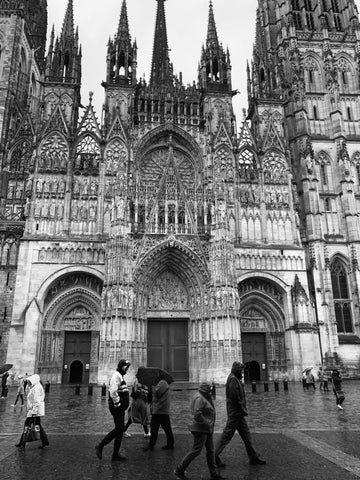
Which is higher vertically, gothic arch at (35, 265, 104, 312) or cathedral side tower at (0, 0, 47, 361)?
cathedral side tower at (0, 0, 47, 361)

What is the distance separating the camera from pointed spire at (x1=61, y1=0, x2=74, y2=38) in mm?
39500

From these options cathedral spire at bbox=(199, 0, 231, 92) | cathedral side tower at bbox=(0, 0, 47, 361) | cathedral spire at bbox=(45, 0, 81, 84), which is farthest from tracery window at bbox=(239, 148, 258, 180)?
cathedral side tower at bbox=(0, 0, 47, 361)

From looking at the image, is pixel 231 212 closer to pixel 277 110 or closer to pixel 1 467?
pixel 277 110

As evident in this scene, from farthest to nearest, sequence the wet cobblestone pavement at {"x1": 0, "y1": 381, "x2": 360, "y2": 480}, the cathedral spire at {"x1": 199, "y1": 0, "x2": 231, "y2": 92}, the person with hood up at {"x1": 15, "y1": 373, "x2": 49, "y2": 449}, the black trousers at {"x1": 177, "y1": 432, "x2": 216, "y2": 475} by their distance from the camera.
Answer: the cathedral spire at {"x1": 199, "y1": 0, "x2": 231, "y2": 92} → the person with hood up at {"x1": 15, "y1": 373, "x2": 49, "y2": 449} → the wet cobblestone pavement at {"x1": 0, "y1": 381, "x2": 360, "y2": 480} → the black trousers at {"x1": 177, "y1": 432, "x2": 216, "y2": 475}

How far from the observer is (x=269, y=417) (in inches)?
531

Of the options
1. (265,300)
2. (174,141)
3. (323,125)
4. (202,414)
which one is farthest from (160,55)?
(202,414)

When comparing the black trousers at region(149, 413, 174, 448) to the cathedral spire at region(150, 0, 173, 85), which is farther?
the cathedral spire at region(150, 0, 173, 85)

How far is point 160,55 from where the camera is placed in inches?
2004

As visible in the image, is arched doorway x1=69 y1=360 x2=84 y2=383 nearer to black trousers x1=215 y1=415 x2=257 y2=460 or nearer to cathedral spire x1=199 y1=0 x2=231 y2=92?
black trousers x1=215 y1=415 x2=257 y2=460

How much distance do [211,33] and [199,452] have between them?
42.8 metres

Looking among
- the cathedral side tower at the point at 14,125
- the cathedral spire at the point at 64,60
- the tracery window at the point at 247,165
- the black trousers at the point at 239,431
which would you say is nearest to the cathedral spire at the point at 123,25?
the cathedral spire at the point at 64,60

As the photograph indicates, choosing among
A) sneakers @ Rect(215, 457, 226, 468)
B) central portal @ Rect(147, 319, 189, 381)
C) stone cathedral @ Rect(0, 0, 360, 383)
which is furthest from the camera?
central portal @ Rect(147, 319, 189, 381)

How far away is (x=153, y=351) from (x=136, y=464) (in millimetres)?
23171

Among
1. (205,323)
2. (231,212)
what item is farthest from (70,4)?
(205,323)
